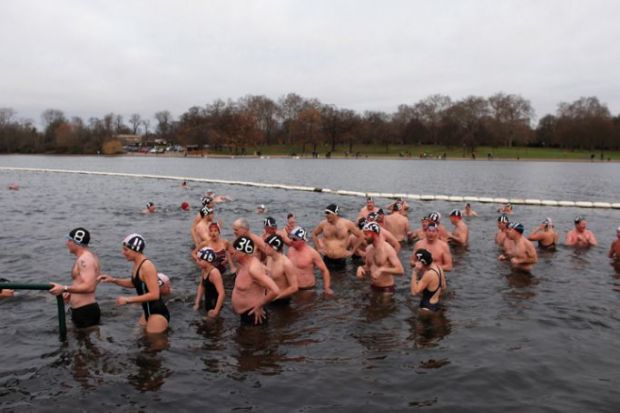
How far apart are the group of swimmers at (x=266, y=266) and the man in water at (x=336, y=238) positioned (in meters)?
0.03

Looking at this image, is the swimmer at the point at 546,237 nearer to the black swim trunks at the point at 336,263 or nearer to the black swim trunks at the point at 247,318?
the black swim trunks at the point at 336,263

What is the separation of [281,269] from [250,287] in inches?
37.0

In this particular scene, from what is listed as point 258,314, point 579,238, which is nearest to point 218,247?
point 258,314

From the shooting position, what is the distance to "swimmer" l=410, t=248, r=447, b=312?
9133mm

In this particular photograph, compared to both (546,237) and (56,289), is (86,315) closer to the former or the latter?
(56,289)

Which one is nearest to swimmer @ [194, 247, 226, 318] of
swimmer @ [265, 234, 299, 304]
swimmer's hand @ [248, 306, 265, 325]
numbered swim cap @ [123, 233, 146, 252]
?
swimmer's hand @ [248, 306, 265, 325]

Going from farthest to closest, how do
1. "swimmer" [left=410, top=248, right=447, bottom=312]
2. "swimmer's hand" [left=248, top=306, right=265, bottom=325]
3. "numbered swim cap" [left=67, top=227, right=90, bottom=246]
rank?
"swimmer" [left=410, top=248, right=447, bottom=312], "swimmer's hand" [left=248, top=306, right=265, bottom=325], "numbered swim cap" [left=67, top=227, right=90, bottom=246]

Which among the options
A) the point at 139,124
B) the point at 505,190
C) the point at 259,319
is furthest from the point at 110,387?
the point at 139,124

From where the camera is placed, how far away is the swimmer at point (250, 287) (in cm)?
829

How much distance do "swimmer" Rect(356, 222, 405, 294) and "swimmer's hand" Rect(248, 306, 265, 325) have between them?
89.2 inches

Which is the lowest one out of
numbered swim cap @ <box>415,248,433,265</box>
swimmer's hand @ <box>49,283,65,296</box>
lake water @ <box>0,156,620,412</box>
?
lake water @ <box>0,156,620,412</box>

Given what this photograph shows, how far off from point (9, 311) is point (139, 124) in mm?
171338

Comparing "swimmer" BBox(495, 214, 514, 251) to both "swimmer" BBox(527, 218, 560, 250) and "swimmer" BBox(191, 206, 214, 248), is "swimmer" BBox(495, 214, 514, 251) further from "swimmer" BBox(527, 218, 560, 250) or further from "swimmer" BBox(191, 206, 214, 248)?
"swimmer" BBox(191, 206, 214, 248)

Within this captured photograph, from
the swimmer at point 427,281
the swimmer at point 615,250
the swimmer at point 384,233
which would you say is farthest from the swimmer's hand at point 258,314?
the swimmer at point 615,250
